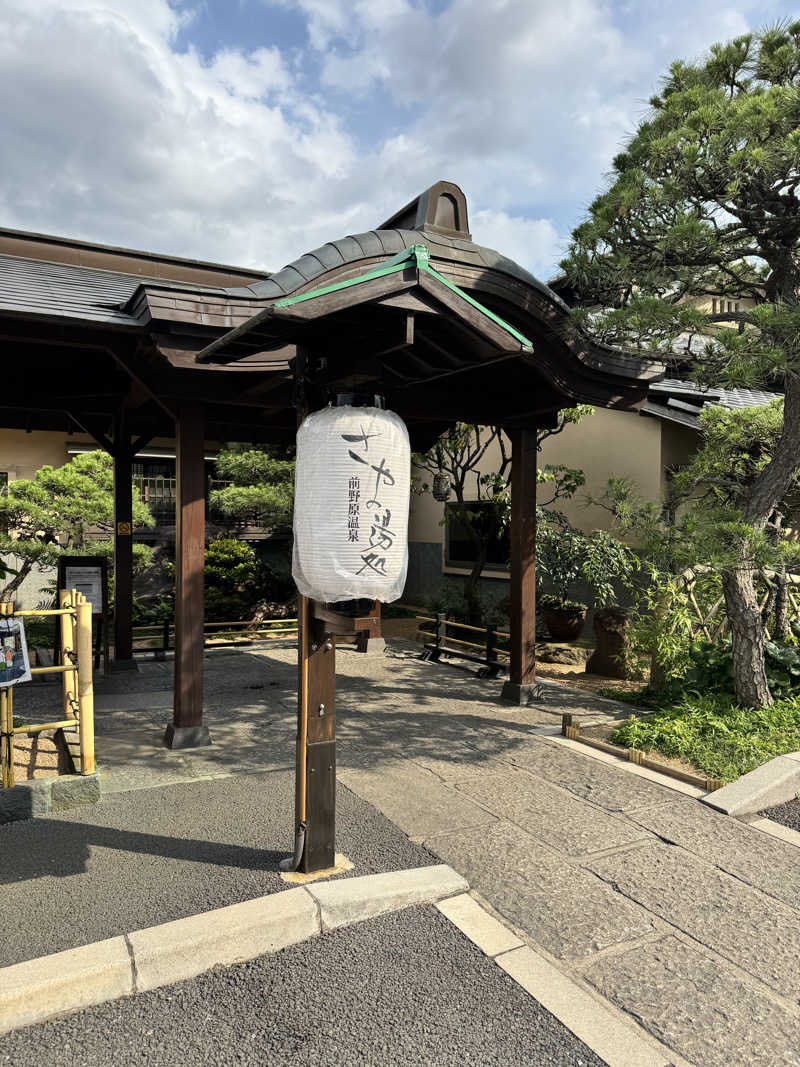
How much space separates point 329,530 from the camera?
3.54m

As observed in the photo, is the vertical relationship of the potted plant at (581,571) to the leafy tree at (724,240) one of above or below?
below

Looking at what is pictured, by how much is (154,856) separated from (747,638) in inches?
205

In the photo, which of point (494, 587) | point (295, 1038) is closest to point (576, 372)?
point (295, 1038)

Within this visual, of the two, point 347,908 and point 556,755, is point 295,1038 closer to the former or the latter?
point 347,908

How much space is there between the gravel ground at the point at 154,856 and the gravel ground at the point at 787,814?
2.49 metres

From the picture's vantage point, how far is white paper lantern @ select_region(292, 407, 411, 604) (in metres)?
3.54

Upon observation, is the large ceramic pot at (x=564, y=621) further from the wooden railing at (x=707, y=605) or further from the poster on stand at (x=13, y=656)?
the poster on stand at (x=13, y=656)

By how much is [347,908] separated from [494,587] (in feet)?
35.6

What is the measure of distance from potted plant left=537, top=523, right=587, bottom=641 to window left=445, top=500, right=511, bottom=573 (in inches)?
48.1

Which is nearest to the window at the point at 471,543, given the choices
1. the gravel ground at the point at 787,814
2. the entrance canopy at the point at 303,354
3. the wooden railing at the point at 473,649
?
the wooden railing at the point at 473,649

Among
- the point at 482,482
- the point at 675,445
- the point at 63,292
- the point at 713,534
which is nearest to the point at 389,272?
the point at 63,292

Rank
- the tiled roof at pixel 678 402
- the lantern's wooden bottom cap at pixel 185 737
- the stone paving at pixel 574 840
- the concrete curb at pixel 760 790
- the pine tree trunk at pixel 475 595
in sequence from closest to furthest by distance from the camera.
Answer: the stone paving at pixel 574 840 → the concrete curb at pixel 760 790 → the lantern's wooden bottom cap at pixel 185 737 → the tiled roof at pixel 678 402 → the pine tree trunk at pixel 475 595

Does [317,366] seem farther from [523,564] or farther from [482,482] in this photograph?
[482,482]

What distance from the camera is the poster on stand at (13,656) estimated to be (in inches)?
170
